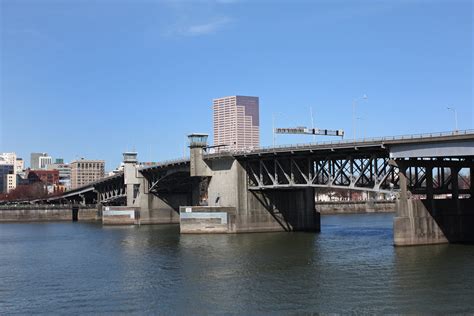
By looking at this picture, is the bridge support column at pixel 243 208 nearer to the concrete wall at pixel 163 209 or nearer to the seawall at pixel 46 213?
the concrete wall at pixel 163 209

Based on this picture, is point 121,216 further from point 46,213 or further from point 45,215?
point 46,213

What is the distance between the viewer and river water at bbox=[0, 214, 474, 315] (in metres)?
39.7

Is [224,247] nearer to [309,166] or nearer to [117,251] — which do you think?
[117,251]

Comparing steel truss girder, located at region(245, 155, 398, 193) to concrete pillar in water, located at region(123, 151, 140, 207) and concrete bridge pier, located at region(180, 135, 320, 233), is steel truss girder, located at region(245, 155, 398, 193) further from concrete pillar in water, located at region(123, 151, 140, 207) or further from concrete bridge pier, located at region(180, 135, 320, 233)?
concrete pillar in water, located at region(123, 151, 140, 207)

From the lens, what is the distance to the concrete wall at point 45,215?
179250 millimetres

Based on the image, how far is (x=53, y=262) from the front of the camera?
66125mm

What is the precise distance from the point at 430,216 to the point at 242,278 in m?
30.0

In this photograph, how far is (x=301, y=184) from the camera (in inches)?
3590

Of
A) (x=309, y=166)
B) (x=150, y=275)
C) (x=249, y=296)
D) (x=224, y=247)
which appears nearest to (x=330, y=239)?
(x=309, y=166)

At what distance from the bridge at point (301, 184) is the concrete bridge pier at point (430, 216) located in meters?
0.11

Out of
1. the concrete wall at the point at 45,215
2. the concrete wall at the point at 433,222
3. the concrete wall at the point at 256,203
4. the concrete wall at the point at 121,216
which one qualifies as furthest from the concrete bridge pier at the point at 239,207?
the concrete wall at the point at 45,215

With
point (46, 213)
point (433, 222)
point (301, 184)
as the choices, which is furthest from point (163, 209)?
point (433, 222)

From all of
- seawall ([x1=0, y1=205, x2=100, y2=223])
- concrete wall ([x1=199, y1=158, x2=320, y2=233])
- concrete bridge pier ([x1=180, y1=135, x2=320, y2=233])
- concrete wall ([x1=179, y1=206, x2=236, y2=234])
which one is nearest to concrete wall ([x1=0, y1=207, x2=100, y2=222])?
seawall ([x1=0, y1=205, x2=100, y2=223])

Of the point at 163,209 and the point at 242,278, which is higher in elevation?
the point at 163,209
